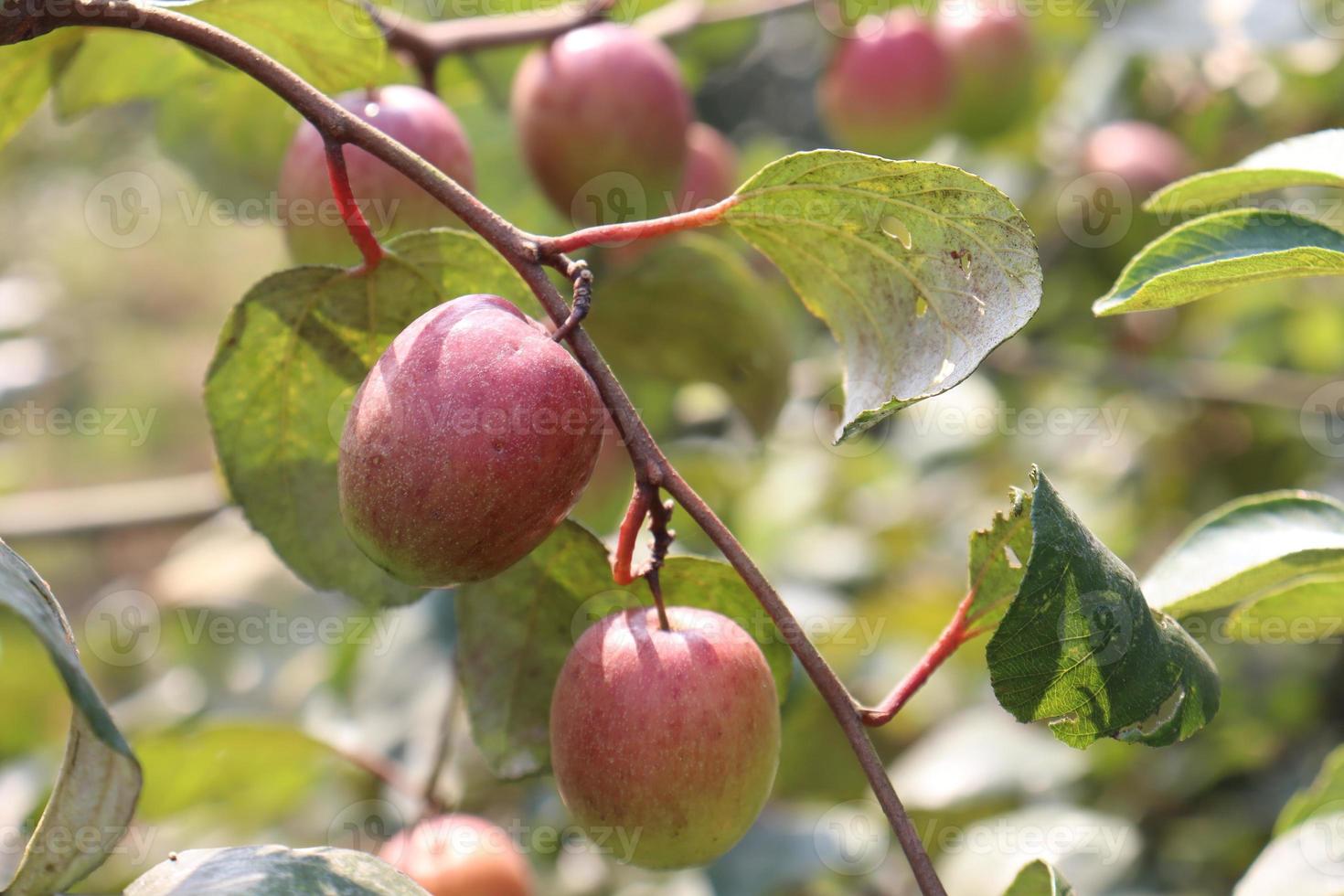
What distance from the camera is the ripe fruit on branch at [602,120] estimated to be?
1293 millimetres

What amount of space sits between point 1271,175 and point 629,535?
46cm

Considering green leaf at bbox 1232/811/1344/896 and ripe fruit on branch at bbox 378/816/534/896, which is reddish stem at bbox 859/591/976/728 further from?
ripe fruit on branch at bbox 378/816/534/896

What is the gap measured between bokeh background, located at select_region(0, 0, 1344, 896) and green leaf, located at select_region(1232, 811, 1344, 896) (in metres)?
0.49

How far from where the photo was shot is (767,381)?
4.33 ft

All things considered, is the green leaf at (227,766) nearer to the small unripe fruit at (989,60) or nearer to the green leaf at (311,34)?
the green leaf at (311,34)

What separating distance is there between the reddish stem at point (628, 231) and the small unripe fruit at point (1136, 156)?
1.48m

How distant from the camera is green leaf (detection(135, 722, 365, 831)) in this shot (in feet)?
4.50

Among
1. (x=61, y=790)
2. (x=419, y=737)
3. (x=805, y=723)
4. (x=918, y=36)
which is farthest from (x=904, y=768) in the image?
(x=61, y=790)

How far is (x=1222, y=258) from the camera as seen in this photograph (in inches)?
28.2

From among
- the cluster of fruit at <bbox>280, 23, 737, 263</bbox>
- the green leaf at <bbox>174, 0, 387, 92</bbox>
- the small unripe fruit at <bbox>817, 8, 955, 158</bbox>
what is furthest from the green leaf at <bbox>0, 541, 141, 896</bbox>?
the small unripe fruit at <bbox>817, 8, 955, 158</bbox>

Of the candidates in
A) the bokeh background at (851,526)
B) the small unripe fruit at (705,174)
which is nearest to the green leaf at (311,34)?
the bokeh background at (851,526)

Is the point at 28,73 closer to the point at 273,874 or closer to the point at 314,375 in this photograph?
the point at 314,375

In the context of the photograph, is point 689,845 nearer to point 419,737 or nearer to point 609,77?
point 609,77

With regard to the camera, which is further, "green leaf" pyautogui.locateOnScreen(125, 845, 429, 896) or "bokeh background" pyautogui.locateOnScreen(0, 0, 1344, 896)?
"bokeh background" pyautogui.locateOnScreen(0, 0, 1344, 896)
